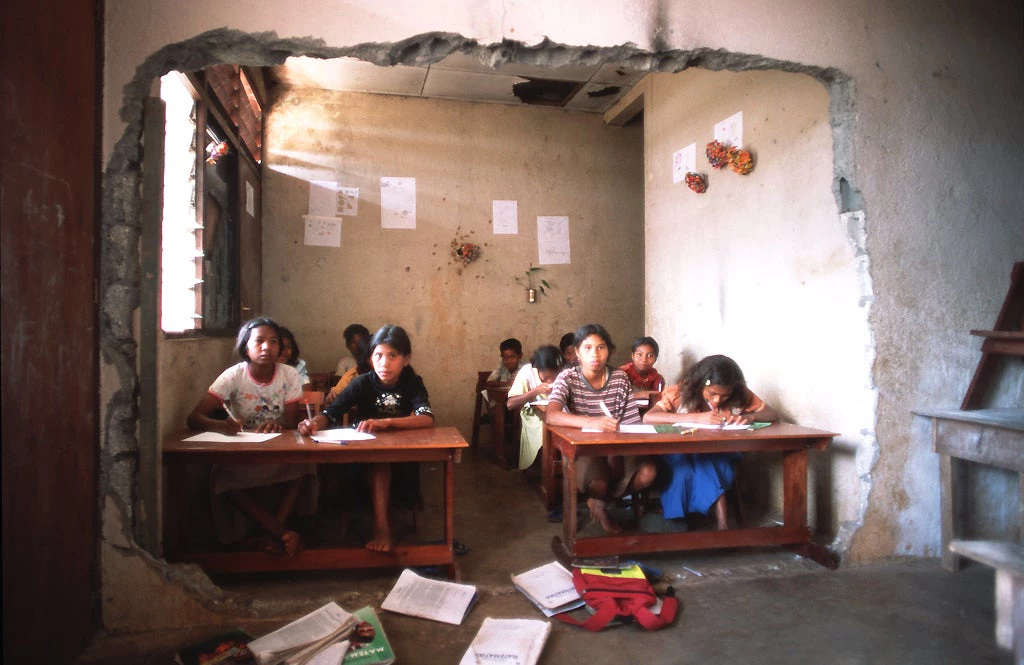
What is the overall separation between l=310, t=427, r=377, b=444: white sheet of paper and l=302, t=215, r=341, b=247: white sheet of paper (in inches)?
129

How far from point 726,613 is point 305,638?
159cm

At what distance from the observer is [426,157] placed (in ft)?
19.6

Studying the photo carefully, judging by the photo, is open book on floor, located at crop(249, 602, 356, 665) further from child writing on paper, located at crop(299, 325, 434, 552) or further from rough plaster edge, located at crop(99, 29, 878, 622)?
child writing on paper, located at crop(299, 325, 434, 552)

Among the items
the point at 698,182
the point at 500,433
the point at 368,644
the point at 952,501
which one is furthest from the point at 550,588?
the point at 698,182

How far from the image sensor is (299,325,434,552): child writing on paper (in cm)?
289

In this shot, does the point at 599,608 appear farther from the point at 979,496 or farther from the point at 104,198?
the point at 104,198

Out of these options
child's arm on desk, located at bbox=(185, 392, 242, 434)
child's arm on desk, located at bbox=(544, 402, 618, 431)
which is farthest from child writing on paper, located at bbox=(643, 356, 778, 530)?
child's arm on desk, located at bbox=(185, 392, 242, 434)

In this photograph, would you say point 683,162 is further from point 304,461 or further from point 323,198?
point 304,461

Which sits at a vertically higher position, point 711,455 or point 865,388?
point 865,388

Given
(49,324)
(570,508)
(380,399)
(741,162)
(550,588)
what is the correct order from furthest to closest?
(741,162) < (380,399) < (570,508) < (550,588) < (49,324)

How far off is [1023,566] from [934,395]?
74.8 inches

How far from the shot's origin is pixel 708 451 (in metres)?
2.78

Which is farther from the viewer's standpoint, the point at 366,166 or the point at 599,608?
the point at 366,166

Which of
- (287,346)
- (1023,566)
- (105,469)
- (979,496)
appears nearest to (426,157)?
(287,346)
